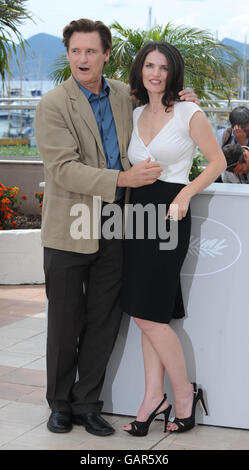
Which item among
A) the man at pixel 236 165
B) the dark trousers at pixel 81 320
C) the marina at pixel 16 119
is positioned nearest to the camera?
the dark trousers at pixel 81 320

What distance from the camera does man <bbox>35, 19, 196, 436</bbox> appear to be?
3.29 metres

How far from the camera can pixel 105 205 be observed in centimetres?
344

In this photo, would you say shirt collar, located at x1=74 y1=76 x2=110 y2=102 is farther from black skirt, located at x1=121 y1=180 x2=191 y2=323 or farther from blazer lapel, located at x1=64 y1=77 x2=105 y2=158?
black skirt, located at x1=121 y1=180 x2=191 y2=323

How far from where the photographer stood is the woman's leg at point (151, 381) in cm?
352

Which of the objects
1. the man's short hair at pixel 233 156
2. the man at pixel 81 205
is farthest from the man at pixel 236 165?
the man at pixel 81 205

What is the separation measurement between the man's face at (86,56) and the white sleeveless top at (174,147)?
14.4 inches

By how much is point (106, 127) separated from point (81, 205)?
1.26 ft

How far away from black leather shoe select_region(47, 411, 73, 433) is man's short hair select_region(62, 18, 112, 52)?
69.1 inches

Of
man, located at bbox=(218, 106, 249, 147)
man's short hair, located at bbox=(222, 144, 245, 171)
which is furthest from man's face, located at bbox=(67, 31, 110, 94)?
man, located at bbox=(218, 106, 249, 147)

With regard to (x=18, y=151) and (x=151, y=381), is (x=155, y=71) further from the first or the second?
(x=18, y=151)

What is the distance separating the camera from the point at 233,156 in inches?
180

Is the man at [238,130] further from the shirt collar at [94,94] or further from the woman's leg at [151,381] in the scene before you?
the woman's leg at [151,381]

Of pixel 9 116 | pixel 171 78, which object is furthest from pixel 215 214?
pixel 9 116
